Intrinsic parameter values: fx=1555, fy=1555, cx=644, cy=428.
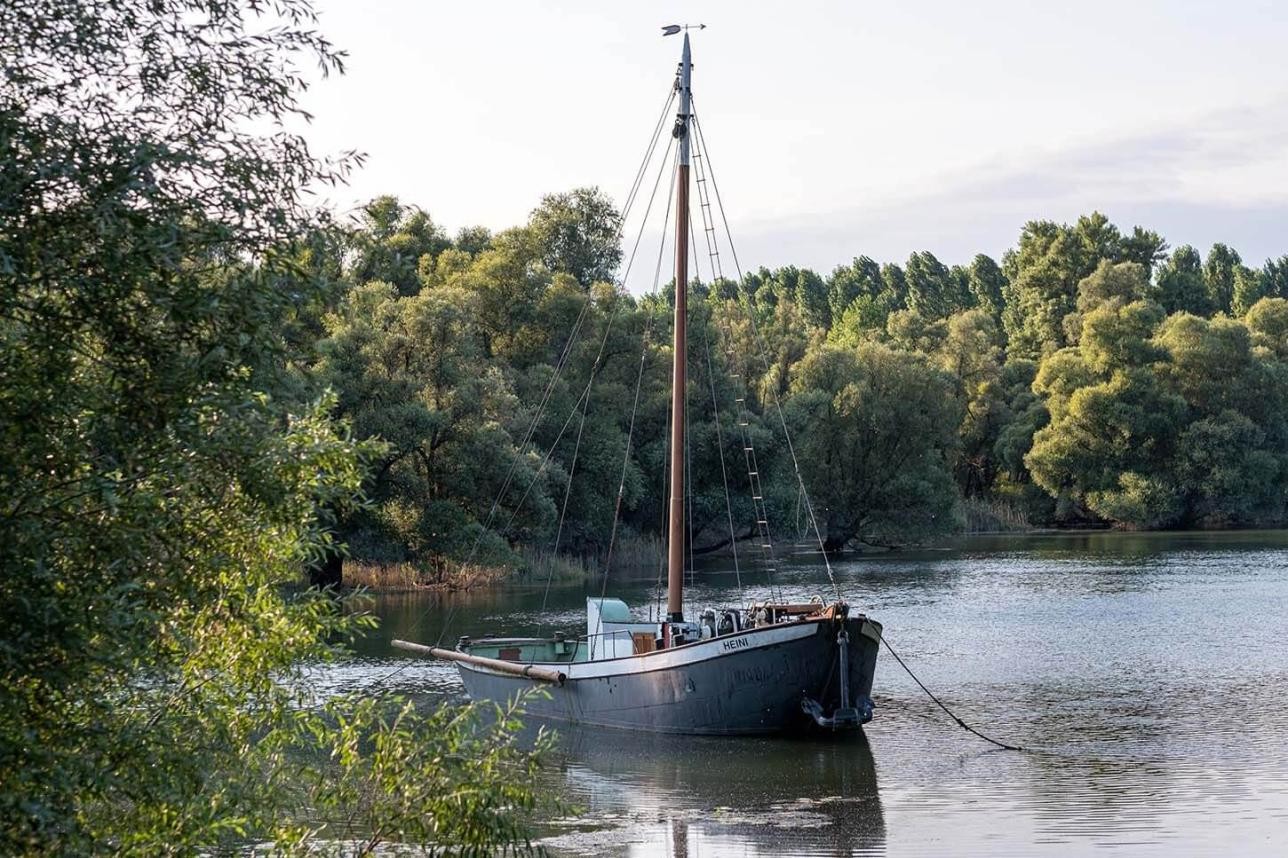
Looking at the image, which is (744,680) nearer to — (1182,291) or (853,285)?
(1182,291)

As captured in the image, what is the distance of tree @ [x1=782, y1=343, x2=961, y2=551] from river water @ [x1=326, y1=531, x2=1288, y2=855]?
23871 millimetres

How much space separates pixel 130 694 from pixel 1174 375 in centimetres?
8524

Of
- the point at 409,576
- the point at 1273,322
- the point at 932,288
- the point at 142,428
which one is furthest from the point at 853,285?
the point at 142,428

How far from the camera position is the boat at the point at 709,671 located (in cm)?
2225

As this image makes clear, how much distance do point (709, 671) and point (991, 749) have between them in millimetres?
4235

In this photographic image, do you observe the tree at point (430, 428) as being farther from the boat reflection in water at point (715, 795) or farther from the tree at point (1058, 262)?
the tree at point (1058, 262)

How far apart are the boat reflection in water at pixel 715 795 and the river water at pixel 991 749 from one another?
47 mm

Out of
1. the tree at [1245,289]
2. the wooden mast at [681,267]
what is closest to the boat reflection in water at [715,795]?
the wooden mast at [681,267]

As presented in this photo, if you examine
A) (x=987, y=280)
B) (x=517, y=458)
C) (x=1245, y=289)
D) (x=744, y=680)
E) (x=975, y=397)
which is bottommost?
(x=744, y=680)

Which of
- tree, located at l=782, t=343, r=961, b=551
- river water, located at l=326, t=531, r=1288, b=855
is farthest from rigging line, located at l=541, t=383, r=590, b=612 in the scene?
tree, located at l=782, t=343, r=961, b=551

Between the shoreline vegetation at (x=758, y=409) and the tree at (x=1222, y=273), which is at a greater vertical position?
the tree at (x=1222, y=273)

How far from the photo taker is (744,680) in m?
22.7

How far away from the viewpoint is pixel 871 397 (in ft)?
236

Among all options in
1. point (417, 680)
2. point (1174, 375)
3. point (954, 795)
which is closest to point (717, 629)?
point (954, 795)
